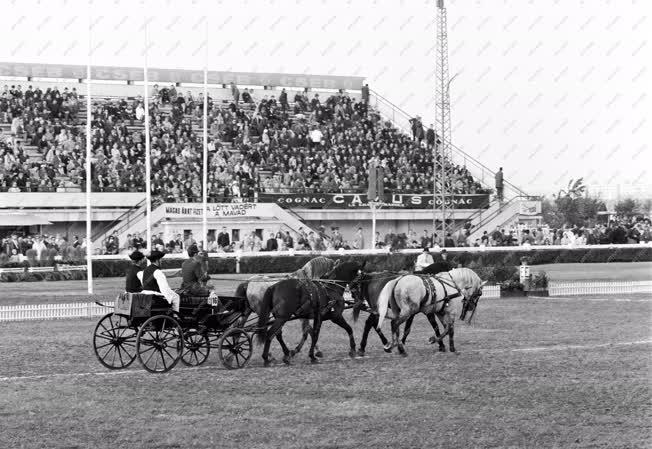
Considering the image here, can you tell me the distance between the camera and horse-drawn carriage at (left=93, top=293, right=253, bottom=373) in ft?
52.6

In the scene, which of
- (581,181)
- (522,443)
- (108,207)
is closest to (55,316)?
(522,443)

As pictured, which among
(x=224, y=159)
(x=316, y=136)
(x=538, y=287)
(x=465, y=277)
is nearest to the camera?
(x=465, y=277)

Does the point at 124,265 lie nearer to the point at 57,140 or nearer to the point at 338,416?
the point at 57,140

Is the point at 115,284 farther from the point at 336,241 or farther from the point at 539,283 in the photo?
the point at 539,283

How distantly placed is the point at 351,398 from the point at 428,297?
486 cm

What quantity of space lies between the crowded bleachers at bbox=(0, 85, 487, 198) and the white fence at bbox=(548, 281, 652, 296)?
1665 cm

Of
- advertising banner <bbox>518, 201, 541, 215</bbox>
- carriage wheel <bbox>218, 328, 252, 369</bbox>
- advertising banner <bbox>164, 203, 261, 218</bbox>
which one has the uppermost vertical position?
advertising banner <bbox>518, 201, 541, 215</bbox>

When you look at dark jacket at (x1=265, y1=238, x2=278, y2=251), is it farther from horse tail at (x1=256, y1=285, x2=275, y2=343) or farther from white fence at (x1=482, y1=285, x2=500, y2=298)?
horse tail at (x1=256, y1=285, x2=275, y2=343)

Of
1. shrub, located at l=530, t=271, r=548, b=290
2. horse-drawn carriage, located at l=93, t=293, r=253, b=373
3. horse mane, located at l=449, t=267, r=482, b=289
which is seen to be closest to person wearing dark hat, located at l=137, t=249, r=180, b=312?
horse-drawn carriage, located at l=93, t=293, r=253, b=373

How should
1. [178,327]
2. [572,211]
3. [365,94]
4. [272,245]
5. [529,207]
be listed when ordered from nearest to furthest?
[178,327], [272,245], [529,207], [365,94], [572,211]

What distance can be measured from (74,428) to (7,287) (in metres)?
23.9

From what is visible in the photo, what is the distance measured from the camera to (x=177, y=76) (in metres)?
56.8

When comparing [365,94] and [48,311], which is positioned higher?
[365,94]

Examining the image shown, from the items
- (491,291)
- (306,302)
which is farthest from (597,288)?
(306,302)
